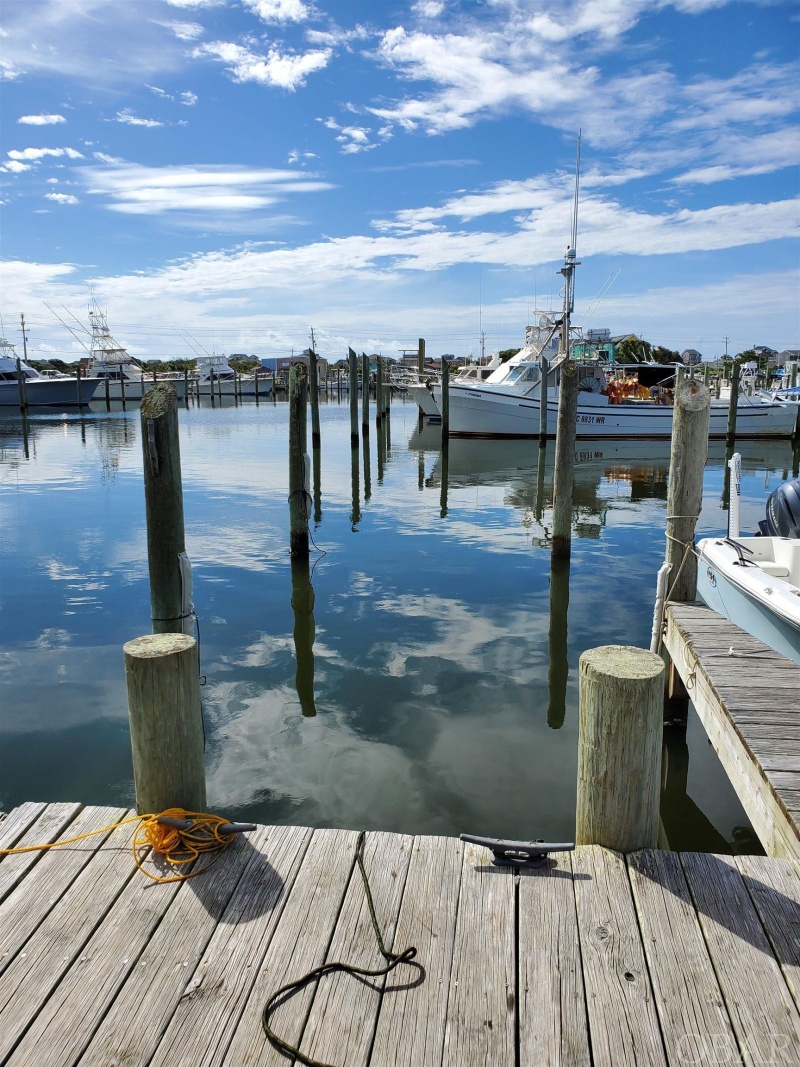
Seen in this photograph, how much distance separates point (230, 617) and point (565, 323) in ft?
73.7

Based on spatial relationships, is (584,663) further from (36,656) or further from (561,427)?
(561,427)

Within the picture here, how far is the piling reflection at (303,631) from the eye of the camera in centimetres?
665

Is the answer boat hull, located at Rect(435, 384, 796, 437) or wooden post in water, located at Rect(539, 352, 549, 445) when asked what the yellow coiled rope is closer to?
wooden post in water, located at Rect(539, 352, 549, 445)

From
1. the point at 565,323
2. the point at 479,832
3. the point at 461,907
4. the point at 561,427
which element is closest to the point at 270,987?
the point at 461,907

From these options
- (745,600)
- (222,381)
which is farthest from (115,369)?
(745,600)

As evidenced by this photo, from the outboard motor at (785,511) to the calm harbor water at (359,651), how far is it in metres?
1.75

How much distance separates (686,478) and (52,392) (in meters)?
52.5

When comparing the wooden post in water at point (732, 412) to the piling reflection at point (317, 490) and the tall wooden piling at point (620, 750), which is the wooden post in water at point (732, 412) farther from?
the tall wooden piling at point (620, 750)

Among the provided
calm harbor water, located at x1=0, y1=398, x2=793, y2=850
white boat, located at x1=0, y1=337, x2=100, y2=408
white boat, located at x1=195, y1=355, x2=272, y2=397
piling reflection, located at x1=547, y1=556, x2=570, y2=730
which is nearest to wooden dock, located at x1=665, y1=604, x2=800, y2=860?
calm harbor water, located at x1=0, y1=398, x2=793, y2=850

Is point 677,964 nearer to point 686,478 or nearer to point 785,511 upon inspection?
point 686,478

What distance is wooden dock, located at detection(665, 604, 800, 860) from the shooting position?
10.9ft

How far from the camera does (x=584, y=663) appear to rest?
311 cm

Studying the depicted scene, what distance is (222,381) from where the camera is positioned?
7044cm

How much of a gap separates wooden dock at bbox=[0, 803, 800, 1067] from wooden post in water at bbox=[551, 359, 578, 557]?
7.17m
